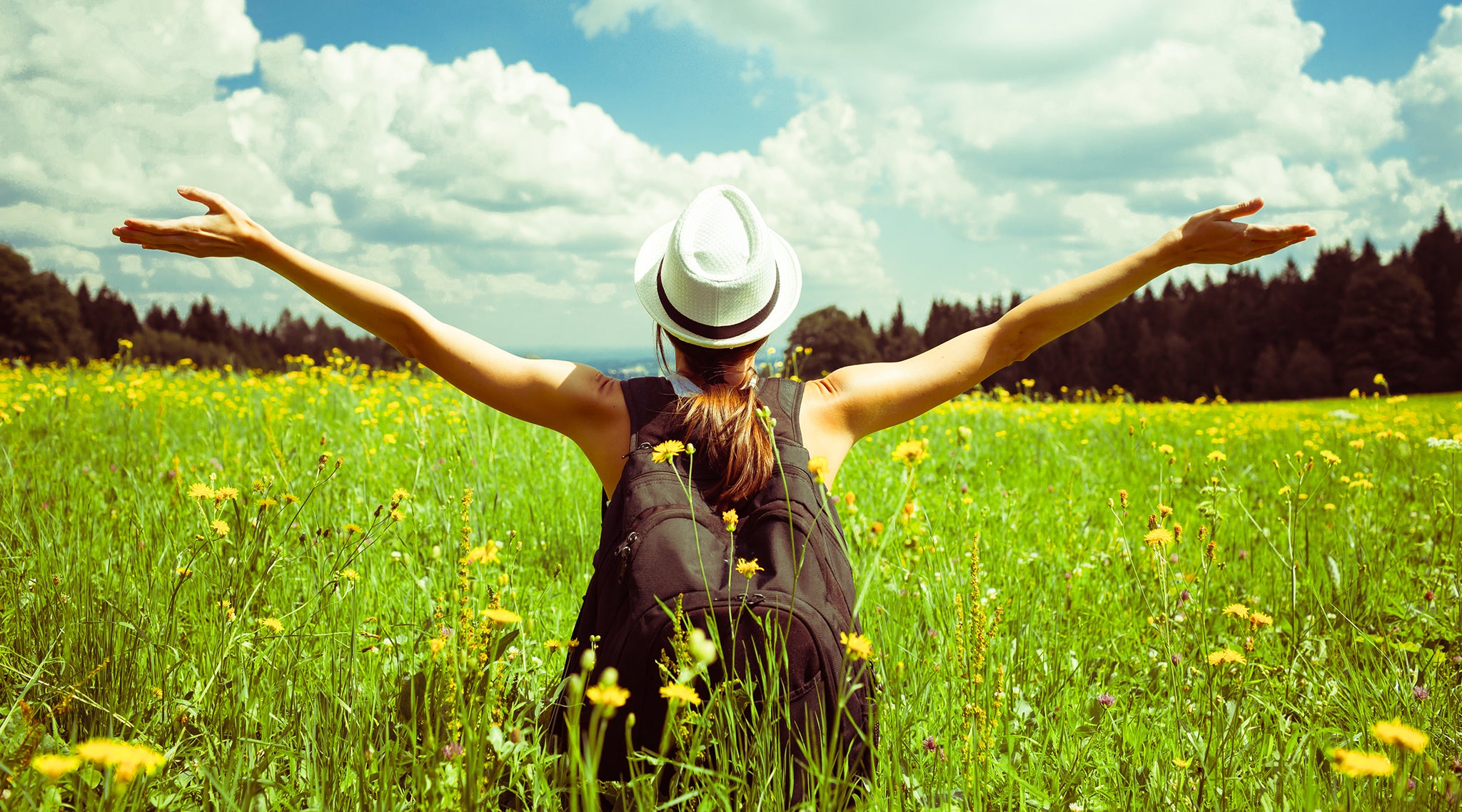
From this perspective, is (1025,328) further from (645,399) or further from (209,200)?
(209,200)

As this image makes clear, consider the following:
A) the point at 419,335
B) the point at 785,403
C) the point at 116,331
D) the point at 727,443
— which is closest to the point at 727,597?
the point at 727,443

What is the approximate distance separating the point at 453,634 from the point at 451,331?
97cm

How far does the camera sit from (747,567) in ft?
5.09

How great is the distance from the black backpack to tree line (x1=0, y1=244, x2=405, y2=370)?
119 feet

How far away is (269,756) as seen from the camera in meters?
1.62

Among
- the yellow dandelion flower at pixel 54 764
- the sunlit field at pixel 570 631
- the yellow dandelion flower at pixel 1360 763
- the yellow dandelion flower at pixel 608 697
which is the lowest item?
the sunlit field at pixel 570 631

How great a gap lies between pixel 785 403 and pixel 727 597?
0.74 meters

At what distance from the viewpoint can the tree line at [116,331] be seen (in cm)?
4484

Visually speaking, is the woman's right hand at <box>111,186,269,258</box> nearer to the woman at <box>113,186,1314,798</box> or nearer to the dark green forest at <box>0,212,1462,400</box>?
the woman at <box>113,186,1314,798</box>

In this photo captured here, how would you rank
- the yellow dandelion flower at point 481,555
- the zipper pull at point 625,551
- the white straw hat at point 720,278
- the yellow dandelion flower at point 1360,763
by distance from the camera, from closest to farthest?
the yellow dandelion flower at point 1360,763 < the yellow dandelion flower at point 481,555 < the zipper pull at point 625,551 < the white straw hat at point 720,278

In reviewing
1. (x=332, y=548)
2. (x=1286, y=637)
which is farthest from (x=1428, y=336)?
(x=332, y=548)

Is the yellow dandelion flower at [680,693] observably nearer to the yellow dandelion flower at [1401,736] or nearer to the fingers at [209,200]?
the yellow dandelion flower at [1401,736]

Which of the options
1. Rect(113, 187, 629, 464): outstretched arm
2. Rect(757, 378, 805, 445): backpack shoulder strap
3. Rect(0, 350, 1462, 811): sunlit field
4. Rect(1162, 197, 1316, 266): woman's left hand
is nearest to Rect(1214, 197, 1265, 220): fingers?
Rect(1162, 197, 1316, 266): woman's left hand

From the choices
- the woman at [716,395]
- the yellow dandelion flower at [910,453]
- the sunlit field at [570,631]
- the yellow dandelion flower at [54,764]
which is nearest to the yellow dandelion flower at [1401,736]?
the sunlit field at [570,631]
